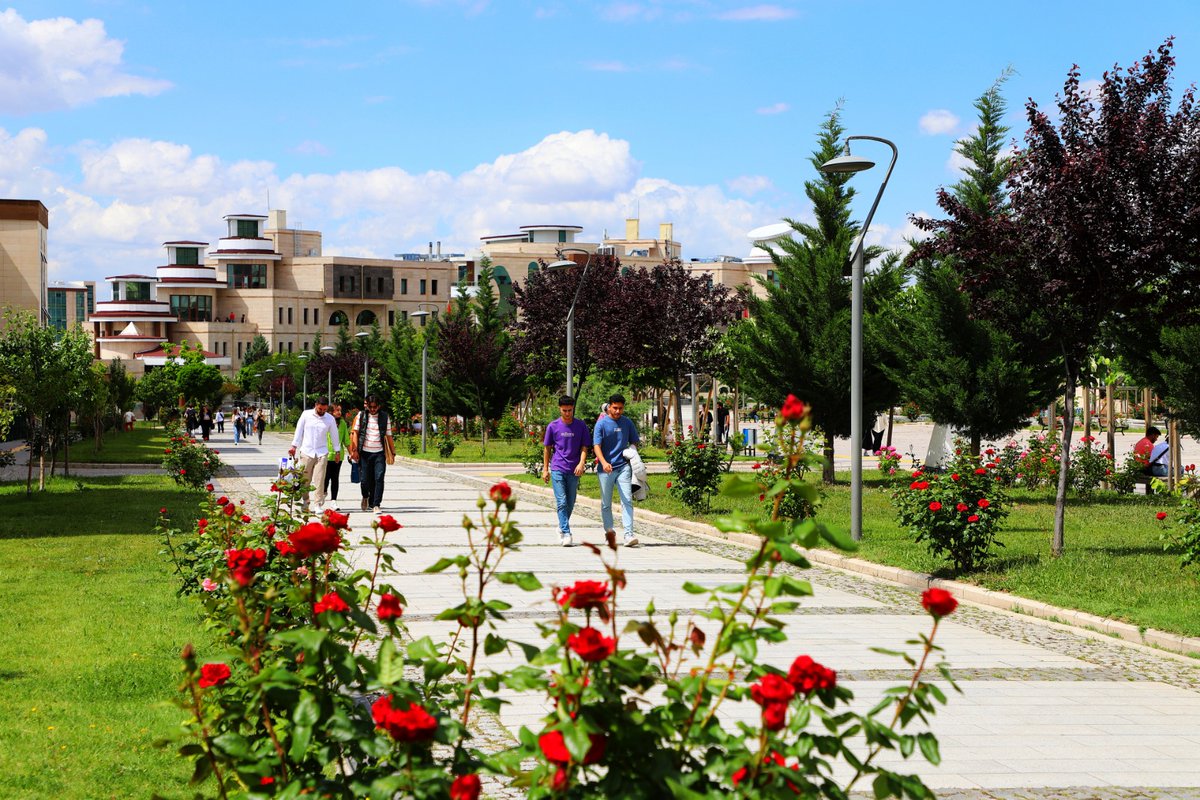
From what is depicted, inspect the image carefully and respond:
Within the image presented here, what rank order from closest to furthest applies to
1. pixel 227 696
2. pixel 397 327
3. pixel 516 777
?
pixel 516 777 < pixel 227 696 < pixel 397 327

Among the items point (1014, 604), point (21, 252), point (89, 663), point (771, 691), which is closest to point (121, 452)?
point (21, 252)

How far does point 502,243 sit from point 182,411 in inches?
3809

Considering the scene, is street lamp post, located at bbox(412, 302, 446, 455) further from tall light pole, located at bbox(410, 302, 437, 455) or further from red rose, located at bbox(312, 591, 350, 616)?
red rose, located at bbox(312, 591, 350, 616)

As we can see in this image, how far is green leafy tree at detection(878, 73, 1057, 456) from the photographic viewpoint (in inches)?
960

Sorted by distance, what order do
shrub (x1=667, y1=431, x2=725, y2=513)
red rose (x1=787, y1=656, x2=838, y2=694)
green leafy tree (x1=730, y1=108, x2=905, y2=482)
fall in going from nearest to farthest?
red rose (x1=787, y1=656, x2=838, y2=694) → shrub (x1=667, y1=431, x2=725, y2=513) → green leafy tree (x1=730, y1=108, x2=905, y2=482)

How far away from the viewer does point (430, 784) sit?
309 centimetres

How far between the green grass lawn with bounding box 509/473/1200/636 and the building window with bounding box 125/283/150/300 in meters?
142

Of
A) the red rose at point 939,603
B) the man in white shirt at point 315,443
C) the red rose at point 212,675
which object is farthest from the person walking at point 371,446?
the red rose at point 939,603

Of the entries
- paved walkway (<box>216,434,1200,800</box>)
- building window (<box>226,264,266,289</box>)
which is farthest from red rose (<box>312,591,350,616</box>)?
building window (<box>226,264,266,289</box>)

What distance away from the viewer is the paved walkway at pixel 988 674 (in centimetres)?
650

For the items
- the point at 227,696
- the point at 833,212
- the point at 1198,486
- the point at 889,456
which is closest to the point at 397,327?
the point at 833,212

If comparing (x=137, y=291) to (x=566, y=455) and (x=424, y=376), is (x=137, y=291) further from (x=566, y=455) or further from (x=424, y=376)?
(x=566, y=455)

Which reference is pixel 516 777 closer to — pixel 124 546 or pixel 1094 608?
pixel 1094 608

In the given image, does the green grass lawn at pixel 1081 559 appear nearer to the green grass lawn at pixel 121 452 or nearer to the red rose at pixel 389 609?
the red rose at pixel 389 609
